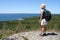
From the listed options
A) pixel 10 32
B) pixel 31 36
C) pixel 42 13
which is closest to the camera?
pixel 42 13

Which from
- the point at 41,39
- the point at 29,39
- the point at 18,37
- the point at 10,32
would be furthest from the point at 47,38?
the point at 10,32

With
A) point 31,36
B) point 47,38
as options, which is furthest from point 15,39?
point 47,38

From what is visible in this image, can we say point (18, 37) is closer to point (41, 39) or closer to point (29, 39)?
point (29, 39)

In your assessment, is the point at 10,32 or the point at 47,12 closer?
the point at 47,12

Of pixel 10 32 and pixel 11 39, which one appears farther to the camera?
pixel 10 32

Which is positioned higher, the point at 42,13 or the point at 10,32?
the point at 42,13

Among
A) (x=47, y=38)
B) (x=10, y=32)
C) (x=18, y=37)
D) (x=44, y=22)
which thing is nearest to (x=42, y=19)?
(x=44, y=22)

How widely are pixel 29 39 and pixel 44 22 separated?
1047 mm

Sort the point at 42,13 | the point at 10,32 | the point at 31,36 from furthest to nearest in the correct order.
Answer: the point at 10,32
the point at 31,36
the point at 42,13

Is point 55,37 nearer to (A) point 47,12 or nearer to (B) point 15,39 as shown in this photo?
(A) point 47,12

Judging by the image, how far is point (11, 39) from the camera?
9336mm

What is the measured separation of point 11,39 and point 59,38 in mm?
2182

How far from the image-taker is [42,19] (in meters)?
9.09

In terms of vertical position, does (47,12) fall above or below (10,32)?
above
